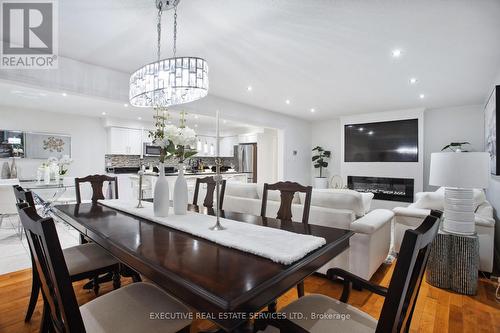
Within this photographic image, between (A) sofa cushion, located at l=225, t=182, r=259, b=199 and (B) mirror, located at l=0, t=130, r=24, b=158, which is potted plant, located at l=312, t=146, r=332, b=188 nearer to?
(A) sofa cushion, located at l=225, t=182, r=259, b=199

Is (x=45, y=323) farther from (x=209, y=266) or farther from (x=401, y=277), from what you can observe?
(x=401, y=277)

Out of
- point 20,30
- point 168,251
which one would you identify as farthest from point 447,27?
point 20,30

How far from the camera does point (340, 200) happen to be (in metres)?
2.49

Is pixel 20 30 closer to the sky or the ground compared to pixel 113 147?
closer to the sky

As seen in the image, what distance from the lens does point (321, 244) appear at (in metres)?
1.26

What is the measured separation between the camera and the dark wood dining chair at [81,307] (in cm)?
86

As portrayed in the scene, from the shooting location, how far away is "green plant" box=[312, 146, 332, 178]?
7.21m

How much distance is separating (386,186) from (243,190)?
4529 millimetres

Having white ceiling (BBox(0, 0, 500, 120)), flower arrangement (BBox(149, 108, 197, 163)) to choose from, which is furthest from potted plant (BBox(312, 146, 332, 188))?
flower arrangement (BBox(149, 108, 197, 163))

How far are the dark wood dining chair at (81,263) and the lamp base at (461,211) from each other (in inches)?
119

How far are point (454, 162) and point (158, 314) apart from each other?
102 inches

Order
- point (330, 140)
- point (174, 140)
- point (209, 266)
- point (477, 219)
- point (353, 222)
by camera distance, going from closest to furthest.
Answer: point (209, 266)
point (174, 140)
point (353, 222)
point (477, 219)
point (330, 140)

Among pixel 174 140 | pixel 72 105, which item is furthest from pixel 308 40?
pixel 72 105

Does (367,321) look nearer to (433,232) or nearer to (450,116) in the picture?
(433,232)
